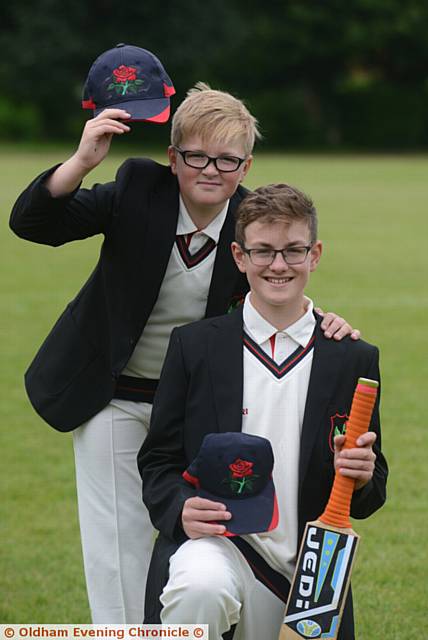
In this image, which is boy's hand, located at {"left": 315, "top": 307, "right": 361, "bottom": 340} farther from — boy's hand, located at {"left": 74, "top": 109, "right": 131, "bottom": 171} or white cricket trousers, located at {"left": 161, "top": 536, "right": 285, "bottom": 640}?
boy's hand, located at {"left": 74, "top": 109, "right": 131, "bottom": 171}

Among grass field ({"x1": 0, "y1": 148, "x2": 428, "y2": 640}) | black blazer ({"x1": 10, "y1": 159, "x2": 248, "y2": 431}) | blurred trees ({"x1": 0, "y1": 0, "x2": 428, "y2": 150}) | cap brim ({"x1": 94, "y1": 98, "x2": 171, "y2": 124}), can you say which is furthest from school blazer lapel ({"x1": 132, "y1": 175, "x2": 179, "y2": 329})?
blurred trees ({"x1": 0, "y1": 0, "x2": 428, "y2": 150})

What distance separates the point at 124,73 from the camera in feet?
11.9

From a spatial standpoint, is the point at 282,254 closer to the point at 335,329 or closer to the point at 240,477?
the point at 335,329

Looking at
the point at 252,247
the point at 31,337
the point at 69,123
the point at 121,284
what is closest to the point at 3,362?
the point at 31,337

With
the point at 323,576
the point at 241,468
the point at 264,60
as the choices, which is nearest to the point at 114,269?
the point at 241,468

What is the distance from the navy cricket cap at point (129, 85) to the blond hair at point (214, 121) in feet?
0.25

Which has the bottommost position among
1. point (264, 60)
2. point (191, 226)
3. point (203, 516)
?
point (203, 516)

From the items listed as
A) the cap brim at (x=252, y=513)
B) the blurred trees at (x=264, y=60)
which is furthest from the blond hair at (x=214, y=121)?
the blurred trees at (x=264, y=60)

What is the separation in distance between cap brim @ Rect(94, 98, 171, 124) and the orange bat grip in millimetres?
1098

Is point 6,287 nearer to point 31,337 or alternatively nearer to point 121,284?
point 31,337

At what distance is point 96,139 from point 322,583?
1.37 meters

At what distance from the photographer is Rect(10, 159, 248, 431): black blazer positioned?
3.56 m

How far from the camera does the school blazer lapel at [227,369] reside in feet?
10.2

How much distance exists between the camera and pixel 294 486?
3.11 meters
